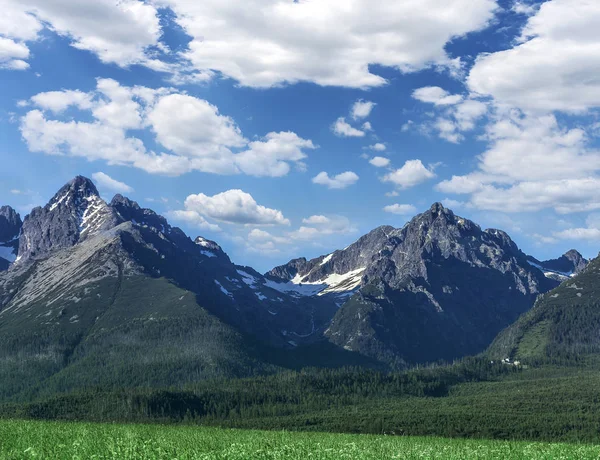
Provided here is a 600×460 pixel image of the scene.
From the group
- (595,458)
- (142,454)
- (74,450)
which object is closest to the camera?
(142,454)

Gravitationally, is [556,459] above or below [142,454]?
below

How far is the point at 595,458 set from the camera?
1508 inches

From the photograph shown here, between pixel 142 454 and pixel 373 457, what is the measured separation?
12.6 meters

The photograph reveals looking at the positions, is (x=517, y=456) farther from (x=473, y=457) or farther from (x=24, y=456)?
(x=24, y=456)

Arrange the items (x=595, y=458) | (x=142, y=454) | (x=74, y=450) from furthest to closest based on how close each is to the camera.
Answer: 1. (x=595, y=458)
2. (x=74, y=450)
3. (x=142, y=454)

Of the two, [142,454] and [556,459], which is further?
[556,459]

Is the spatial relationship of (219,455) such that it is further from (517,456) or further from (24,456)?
(517,456)

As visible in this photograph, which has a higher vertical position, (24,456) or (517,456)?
(24,456)

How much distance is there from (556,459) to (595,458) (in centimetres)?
360

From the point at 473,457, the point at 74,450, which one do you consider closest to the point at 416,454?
the point at 473,457

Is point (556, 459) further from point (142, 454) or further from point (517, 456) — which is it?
point (142, 454)

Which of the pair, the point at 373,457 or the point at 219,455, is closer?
the point at 219,455

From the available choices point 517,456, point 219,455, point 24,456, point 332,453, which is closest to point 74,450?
point 24,456

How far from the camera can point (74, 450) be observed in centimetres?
3509
